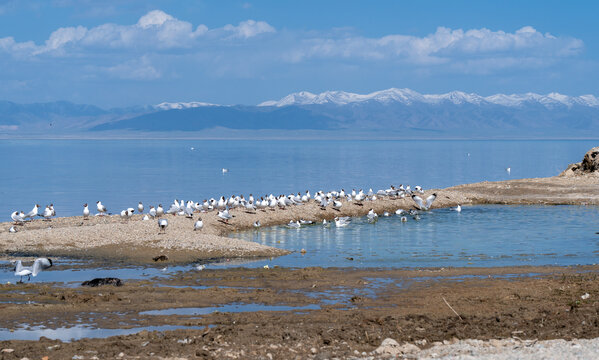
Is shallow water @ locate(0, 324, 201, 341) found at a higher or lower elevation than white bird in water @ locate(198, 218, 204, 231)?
lower

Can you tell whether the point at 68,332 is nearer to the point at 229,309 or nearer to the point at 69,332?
the point at 69,332

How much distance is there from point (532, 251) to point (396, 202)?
15276 mm

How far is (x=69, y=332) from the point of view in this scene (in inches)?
591

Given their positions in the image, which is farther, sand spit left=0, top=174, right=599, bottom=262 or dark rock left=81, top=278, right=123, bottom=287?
sand spit left=0, top=174, right=599, bottom=262

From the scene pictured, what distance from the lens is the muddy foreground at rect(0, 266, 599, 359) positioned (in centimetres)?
1357

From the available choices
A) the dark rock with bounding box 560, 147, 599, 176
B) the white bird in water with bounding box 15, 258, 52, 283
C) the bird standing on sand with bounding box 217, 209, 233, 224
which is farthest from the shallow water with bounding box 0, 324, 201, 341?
the dark rock with bounding box 560, 147, 599, 176

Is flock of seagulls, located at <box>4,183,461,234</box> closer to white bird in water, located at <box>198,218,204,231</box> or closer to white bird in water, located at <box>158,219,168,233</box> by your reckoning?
white bird in water, located at <box>198,218,204,231</box>

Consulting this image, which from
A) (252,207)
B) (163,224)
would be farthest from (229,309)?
(252,207)

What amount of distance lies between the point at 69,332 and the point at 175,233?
42.1ft

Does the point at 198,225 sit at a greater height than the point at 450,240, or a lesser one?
greater

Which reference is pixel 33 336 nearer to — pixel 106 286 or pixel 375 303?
pixel 106 286

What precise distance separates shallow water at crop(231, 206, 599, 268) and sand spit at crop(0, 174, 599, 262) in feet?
4.39

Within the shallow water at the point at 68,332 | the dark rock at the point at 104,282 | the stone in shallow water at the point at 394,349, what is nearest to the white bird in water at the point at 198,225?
the dark rock at the point at 104,282

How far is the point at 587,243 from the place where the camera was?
29.3m
